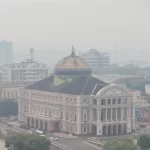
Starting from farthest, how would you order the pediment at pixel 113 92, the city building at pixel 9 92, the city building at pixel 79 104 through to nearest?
the city building at pixel 9 92
the city building at pixel 79 104
the pediment at pixel 113 92

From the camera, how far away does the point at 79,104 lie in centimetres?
5306

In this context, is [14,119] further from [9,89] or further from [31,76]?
[31,76]

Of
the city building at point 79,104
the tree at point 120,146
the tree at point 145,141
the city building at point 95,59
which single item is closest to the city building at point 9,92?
the city building at point 79,104

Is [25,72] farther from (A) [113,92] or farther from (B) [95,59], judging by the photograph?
A: (B) [95,59]

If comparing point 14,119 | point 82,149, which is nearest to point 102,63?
point 14,119

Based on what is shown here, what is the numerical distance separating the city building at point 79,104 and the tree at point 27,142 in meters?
8.24

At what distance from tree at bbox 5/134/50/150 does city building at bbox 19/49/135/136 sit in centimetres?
824

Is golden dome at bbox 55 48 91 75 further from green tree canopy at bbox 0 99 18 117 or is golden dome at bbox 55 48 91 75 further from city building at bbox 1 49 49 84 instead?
city building at bbox 1 49 49 84

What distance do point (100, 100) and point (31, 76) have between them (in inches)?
1761

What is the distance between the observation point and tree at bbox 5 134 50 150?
4484cm

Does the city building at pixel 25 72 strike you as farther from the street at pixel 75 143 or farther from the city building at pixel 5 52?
the city building at pixel 5 52

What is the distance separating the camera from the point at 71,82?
183 feet

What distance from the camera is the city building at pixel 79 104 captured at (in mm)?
52969

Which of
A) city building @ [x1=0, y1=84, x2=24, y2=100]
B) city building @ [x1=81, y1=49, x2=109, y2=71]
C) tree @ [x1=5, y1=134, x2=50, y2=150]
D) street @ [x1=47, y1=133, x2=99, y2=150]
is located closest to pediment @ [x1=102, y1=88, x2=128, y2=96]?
street @ [x1=47, y1=133, x2=99, y2=150]
